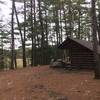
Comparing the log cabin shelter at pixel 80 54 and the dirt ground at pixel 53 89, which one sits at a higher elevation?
the log cabin shelter at pixel 80 54

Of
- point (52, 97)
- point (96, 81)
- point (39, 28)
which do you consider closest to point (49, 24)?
point (39, 28)

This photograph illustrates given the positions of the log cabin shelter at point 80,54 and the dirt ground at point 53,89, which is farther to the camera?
the log cabin shelter at point 80,54

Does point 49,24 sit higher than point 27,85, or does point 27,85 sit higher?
point 49,24

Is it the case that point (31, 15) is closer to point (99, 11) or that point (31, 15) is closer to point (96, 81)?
point (99, 11)

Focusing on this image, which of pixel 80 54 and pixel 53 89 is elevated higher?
pixel 80 54

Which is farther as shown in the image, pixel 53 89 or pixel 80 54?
pixel 80 54

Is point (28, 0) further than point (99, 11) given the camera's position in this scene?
No

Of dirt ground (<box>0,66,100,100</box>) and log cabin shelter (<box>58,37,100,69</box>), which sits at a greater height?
log cabin shelter (<box>58,37,100,69</box>)

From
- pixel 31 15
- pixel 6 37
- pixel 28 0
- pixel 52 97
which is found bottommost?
pixel 52 97

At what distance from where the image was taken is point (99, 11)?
4588 cm

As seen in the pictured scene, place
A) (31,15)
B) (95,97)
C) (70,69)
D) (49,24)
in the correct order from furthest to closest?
1. (49,24)
2. (31,15)
3. (70,69)
4. (95,97)

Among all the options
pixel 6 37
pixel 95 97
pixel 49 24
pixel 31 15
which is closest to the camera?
pixel 95 97

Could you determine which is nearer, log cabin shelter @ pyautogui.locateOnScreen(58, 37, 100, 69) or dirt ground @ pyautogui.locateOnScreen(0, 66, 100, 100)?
dirt ground @ pyautogui.locateOnScreen(0, 66, 100, 100)

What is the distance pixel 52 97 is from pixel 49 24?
3508 cm
